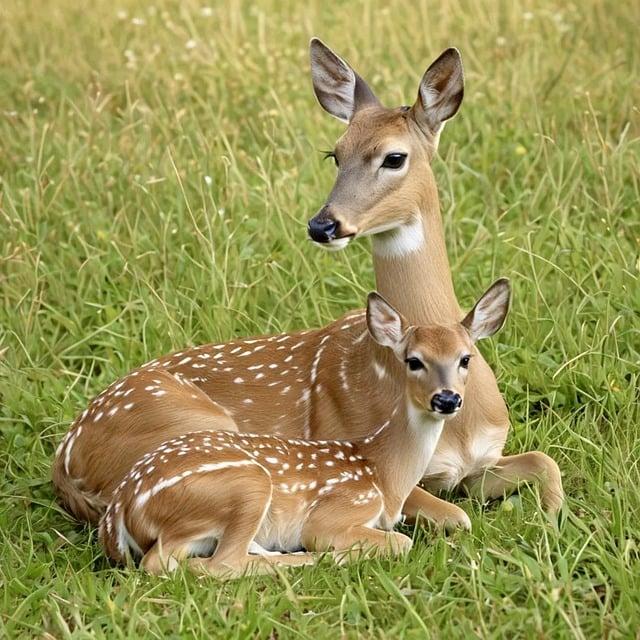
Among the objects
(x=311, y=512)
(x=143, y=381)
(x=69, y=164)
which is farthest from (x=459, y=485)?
(x=69, y=164)

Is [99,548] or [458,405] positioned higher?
[458,405]

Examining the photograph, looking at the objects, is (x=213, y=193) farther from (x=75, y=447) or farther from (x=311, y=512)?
(x=311, y=512)

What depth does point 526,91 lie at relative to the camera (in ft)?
27.6

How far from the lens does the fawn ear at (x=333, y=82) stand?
19.8 feet

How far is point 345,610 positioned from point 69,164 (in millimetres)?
3753

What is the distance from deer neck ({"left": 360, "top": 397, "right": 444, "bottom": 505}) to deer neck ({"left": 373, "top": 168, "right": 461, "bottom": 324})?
15.7 inches

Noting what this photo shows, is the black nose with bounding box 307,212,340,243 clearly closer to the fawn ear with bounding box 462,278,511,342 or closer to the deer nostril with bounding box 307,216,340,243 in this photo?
the deer nostril with bounding box 307,216,340,243

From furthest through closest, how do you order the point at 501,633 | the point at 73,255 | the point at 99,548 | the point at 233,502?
the point at 73,255
the point at 99,548
the point at 233,502
the point at 501,633

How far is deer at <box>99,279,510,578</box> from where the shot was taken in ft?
16.3

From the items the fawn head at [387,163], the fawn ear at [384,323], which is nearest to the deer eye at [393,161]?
the fawn head at [387,163]

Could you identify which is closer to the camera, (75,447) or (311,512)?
(311,512)

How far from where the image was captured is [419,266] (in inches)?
218

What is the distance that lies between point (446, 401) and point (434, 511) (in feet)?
1.60

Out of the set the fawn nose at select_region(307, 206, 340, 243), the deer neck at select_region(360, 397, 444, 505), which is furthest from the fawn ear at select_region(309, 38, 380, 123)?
the deer neck at select_region(360, 397, 444, 505)
